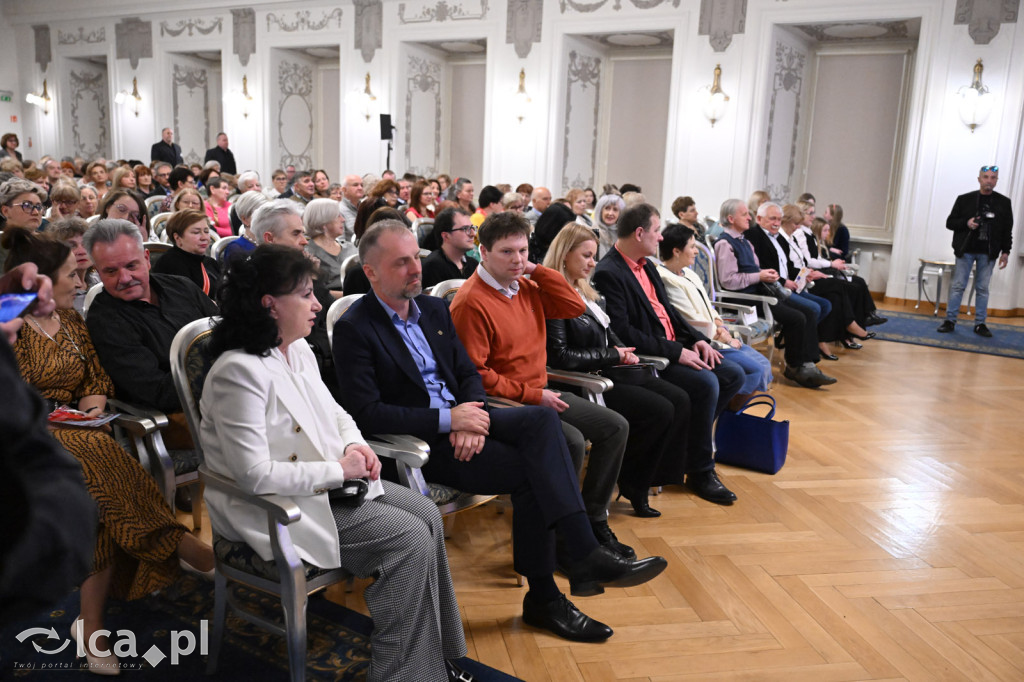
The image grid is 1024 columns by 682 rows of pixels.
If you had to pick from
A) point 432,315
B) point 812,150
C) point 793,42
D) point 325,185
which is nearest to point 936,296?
point 812,150

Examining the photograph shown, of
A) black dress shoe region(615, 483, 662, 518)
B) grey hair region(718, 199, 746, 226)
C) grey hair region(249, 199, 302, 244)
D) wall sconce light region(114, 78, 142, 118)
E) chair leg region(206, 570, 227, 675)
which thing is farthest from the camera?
wall sconce light region(114, 78, 142, 118)

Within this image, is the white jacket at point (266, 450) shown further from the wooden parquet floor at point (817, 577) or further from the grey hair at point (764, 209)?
the grey hair at point (764, 209)

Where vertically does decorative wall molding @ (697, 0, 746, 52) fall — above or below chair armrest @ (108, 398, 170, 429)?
above

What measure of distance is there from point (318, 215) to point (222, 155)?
863cm

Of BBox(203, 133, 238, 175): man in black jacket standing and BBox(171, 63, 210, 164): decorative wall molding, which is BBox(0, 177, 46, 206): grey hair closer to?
BBox(203, 133, 238, 175): man in black jacket standing

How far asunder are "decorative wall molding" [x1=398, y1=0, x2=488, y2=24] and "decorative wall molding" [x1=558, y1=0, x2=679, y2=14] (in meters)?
1.15

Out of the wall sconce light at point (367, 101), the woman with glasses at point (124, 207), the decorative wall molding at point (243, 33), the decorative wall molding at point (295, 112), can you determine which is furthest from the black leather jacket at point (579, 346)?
the decorative wall molding at point (243, 33)

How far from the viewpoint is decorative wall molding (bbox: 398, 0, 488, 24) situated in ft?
35.1

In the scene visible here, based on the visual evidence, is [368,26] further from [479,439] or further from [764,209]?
[479,439]

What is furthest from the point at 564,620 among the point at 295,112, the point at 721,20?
the point at 295,112

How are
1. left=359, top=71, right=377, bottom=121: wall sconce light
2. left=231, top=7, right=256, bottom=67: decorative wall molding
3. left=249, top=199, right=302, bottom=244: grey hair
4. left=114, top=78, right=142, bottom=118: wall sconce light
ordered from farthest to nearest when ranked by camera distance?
1. left=114, top=78, right=142, bottom=118: wall sconce light
2. left=231, top=7, right=256, bottom=67: decorative wall molding
3. left=359, top=71, right=377, bottom=121: wall sconce light
4. left=249, top=199, right=302, bottom=244: grey hair

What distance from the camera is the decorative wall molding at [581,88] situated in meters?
10.6

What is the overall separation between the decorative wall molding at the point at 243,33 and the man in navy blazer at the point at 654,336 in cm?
1066

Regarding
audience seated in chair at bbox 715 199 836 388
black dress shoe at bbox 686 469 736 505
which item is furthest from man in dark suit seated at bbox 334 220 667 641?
audience seated in chair at bbox 715 199 836 388
